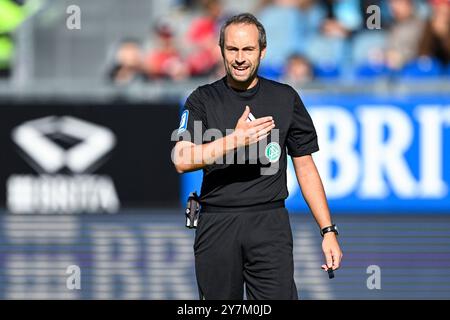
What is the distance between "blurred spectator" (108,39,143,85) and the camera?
1135cm

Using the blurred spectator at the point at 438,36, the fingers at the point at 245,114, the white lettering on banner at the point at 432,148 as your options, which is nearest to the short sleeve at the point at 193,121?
the fingers at the point at 245,114

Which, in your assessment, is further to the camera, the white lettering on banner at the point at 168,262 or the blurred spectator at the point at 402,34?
the blurred spectator at the point at 402,34

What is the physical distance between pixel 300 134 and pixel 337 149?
4774mm

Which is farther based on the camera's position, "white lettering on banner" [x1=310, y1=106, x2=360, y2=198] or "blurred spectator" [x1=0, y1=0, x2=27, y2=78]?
"blurred spectator" [x1=0, y1=0, x2=27, y2=78]

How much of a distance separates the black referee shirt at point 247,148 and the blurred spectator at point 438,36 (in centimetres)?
568

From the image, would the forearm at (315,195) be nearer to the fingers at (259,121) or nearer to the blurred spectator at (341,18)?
the fingers at (259,121)

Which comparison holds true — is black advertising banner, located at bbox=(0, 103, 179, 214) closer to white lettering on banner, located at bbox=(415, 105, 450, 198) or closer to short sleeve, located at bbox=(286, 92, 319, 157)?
white lettering on banner, located at bbox=(415, 105, 450, 198)

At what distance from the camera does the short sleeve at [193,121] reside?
5449 mm

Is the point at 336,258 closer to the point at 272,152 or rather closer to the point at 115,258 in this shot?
the point at 272,152

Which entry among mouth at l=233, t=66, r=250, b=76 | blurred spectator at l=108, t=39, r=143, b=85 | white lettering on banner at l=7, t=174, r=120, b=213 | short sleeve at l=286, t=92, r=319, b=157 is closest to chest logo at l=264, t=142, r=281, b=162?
short sleeve at l=286, t=92, r=319, b=157

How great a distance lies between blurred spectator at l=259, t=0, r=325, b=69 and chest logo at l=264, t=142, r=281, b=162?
5.75 metres

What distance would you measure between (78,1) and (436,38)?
11.3 ft
